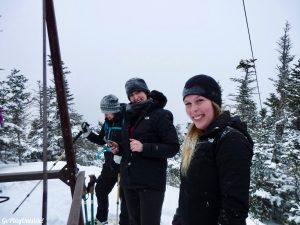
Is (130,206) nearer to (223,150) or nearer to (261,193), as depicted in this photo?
(223,150)

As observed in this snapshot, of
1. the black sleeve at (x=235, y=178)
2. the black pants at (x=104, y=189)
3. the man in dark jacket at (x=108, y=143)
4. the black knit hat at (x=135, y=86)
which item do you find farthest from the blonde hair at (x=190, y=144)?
the black pants at (x=104, y=189)

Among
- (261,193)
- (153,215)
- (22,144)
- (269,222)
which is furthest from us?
(22,144)

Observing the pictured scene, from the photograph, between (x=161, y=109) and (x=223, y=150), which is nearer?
(x=223, y=150)

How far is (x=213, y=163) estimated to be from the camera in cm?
187

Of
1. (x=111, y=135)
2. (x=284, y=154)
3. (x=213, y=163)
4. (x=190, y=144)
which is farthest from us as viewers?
(x=284, y=154)

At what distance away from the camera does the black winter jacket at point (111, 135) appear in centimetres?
421

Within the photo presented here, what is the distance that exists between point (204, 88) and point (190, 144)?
493mm

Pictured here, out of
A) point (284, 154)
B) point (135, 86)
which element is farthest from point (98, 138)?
point (284, 154)

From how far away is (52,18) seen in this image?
289 cm

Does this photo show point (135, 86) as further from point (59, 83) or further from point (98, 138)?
point (98, 138)

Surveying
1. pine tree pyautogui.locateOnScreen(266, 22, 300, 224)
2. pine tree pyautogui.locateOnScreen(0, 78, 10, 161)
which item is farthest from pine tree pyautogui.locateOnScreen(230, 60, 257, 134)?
pine tree pyautogui.locateOnScreen(0, 78, 10, 161)

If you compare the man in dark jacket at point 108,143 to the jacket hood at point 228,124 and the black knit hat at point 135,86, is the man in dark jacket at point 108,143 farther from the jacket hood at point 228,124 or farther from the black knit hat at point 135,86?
the jacket hood at point 228,124

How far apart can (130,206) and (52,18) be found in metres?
2.53

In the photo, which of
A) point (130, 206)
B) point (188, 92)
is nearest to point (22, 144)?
point (130, 206)
